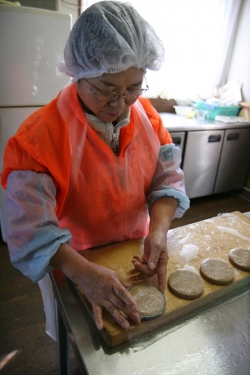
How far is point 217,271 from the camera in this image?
828mm

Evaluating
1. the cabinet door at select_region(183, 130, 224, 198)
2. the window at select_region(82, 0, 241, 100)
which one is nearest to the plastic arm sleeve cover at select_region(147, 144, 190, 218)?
the cabinet door at select_region(183, 130, 224, 198)

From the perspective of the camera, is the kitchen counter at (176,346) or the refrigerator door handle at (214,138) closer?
the kitchen counter at (176,346)

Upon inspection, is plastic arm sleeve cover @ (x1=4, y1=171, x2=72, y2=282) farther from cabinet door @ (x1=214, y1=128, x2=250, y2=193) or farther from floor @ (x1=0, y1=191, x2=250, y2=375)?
cabinet door @ (x1=214, y1=128, x2=250, y2=193)

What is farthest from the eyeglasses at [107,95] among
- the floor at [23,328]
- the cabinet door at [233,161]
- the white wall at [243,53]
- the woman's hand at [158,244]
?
the white wall at [243,53]

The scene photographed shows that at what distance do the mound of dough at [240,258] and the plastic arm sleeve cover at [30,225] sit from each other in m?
0.54

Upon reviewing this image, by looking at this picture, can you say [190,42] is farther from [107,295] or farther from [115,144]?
[107,295]

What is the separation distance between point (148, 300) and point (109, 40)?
2.28 feet

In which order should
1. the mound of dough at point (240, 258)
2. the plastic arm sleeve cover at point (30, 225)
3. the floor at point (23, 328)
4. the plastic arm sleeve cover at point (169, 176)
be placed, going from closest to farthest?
1. the plastic arm sleeve cover at point (30, 225)
2. the mound of dough at point (240, 258)
3. the plastic arm sleeve cover at point (169, 176)
4. the floor at point (23, 328)

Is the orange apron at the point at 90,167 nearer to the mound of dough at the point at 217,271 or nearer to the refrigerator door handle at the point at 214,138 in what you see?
the mound of dough at the point at 217,271

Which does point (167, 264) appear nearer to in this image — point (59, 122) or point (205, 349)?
point (205, 349)

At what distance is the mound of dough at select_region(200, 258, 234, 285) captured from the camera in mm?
800

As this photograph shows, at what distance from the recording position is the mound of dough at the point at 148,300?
27.2 inches

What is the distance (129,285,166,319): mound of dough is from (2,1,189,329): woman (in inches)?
1.3

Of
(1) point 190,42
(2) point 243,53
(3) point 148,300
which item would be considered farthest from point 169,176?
(2) point 243,53
